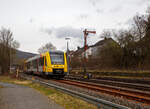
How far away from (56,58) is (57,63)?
0.60 m

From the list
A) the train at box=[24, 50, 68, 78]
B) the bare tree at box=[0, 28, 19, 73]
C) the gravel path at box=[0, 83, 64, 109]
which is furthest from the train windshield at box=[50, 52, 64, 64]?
the bare tree at box=[0, 28, 19, 73]

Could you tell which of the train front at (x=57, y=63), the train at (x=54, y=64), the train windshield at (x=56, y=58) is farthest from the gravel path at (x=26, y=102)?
the train windshield at (x=56, y=58)

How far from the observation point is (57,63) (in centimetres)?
1889

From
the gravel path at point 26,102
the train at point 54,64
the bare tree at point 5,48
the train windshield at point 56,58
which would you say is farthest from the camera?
the bare tree at point 5,48

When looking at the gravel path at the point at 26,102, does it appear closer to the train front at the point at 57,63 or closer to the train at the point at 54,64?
the train at the point at 54,64

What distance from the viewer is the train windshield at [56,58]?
18.8m

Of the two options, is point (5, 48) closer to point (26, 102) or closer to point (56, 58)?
point (56, 58)

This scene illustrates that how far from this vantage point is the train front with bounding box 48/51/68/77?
18484 mm

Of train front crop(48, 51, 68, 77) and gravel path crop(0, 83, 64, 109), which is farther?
train front crop(48, 51, 68, 77)

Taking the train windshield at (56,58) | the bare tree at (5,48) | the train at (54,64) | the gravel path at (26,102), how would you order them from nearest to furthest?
the gravel path at (26,102), the train at (54,64), the train windshield at (56,58), the bare tree at (5,48)

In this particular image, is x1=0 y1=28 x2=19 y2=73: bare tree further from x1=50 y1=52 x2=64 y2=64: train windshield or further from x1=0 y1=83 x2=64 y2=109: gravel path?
x1=0 y1=83 x2=64 y2=109: gravel path

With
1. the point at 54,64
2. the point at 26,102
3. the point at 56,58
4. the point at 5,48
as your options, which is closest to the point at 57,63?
the point at 54,64

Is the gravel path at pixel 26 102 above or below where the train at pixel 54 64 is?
below

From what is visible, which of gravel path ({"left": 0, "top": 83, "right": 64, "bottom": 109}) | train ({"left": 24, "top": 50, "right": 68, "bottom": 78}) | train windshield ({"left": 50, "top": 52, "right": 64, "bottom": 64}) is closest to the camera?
gravel path ({"left": 0, "top": 83, "right": 64, "bottom": 109})
